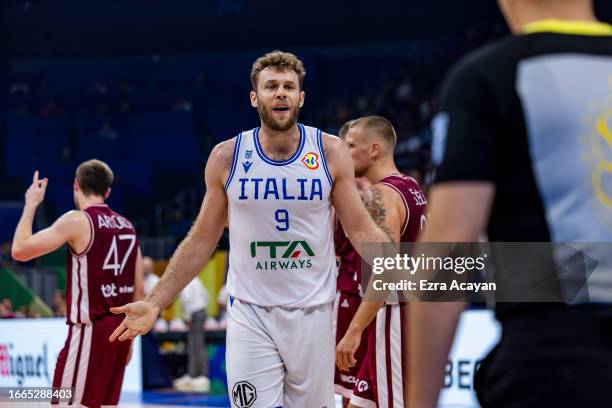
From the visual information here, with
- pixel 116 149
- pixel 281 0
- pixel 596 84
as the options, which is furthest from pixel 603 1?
pixel 596 84

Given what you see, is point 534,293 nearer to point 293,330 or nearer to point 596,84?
Result: point 596,84

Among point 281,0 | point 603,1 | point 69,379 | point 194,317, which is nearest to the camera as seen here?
point 69,379

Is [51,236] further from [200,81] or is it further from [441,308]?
[200,81]

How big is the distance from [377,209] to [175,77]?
76.3ft

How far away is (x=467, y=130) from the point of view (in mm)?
2047

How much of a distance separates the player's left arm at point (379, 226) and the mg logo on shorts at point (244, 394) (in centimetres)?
90

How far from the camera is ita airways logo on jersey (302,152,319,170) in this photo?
534 cm

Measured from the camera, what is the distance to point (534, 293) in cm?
209

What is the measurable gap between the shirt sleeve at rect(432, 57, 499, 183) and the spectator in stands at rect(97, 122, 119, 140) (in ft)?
79.0

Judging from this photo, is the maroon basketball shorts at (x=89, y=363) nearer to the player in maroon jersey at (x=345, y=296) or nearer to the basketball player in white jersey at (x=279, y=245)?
the player in maroon jersey at (x=345, y=296)

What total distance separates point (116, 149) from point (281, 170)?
67.8ft

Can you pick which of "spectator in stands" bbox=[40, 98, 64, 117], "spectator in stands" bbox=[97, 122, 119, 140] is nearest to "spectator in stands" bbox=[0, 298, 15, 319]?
"spectator in stands" bbox=[97, 122, 119, 140]

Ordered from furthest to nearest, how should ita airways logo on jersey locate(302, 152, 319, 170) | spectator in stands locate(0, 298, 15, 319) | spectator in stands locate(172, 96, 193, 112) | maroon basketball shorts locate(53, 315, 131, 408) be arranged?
spectator in stands locate(172, 96, 193, 112), spectator in stands locate(0, 298, 15, 319), maroon basketball shorts locate(53, 315, 131, 408), ita airways logo on jersey locate(302, 152, 319, 170)

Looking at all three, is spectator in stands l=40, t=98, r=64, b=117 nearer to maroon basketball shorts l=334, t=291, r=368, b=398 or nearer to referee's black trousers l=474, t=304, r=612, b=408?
maroon basketball shorts l=334, t=291, r=368, b=398
